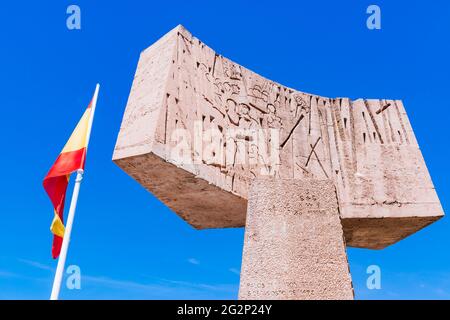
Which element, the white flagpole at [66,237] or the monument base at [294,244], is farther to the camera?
the white flagpole at [66,237]

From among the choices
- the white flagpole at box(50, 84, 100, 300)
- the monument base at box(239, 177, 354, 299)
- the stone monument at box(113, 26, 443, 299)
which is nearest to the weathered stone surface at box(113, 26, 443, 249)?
the stone monument at box(113, 26, 443, 299)

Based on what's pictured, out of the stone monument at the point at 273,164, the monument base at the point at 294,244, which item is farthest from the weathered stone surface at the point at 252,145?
the monument base at the point at 294,244

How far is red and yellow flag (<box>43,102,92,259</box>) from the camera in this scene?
6301 mm

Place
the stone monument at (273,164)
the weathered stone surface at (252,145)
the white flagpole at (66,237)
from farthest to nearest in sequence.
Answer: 1. the weathered stone surface at (252,145)
2. the white flagpole at (66,237)
3. the stone monument at (273,164)

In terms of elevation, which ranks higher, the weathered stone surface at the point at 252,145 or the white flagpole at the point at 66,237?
the weathered stone surface at the point at 252,145

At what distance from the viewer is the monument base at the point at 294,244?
3932mm

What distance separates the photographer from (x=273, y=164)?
7270 mm

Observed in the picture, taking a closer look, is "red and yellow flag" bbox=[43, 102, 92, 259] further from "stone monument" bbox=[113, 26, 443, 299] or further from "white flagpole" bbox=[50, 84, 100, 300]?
"stone monument" bbox=[113, 26, 443, 299]

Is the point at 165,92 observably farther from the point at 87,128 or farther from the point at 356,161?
the point at 356,161

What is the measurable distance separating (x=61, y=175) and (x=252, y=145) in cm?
309

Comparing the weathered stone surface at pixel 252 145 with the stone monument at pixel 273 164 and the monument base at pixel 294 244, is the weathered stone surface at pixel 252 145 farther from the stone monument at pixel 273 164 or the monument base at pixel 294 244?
the monument base at pixel 294 244

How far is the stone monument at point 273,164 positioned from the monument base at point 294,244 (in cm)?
1

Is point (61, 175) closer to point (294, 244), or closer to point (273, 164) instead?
point (273, 164)
